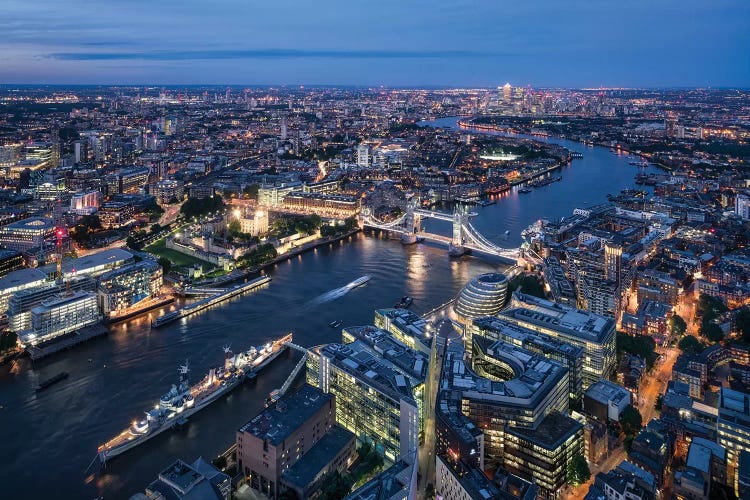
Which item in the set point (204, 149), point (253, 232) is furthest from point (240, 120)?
point (253, 232)

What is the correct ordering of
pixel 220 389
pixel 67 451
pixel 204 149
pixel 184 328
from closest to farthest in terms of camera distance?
pixel 67 451, pixel 220 389, pixel 184 328, pixel 204 149

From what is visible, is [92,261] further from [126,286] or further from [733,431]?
[733,431]

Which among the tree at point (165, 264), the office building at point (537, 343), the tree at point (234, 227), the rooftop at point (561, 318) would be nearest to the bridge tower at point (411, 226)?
the tree at point (234, 227)

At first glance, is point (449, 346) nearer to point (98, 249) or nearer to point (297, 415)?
point (297, 415)

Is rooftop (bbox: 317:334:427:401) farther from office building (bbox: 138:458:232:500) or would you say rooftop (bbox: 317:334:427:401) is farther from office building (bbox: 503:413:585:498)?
office building (bbox: 138:458:232:500)

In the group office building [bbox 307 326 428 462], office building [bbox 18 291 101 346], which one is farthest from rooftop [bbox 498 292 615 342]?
office building [bbox 18 291 101 346]

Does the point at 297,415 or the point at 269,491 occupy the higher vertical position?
the point at 297,415

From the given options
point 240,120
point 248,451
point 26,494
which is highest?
point 240,120
